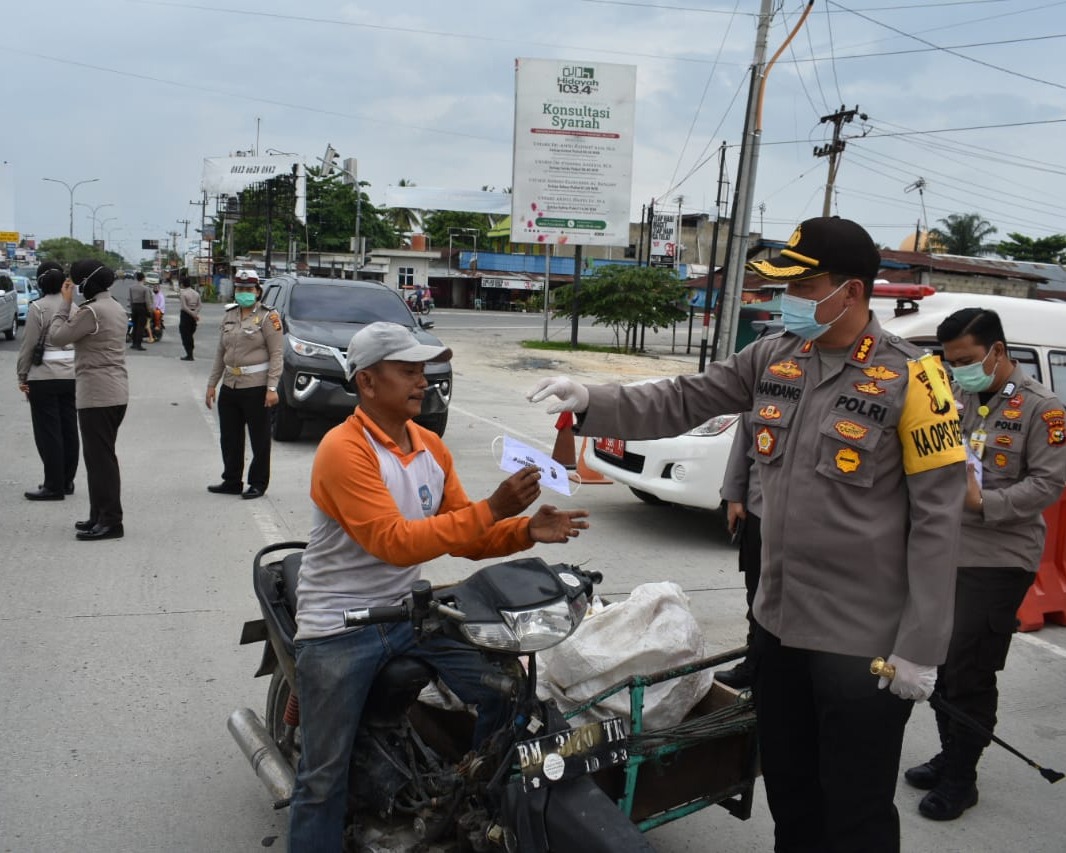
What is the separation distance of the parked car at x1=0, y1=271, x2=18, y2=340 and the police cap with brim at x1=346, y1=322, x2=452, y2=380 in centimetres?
2316

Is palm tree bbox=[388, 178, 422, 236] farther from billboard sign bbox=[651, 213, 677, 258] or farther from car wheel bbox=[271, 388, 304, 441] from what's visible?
car wheel bbox=[271, 388, 304, 441]

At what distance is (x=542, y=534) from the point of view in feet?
8.19

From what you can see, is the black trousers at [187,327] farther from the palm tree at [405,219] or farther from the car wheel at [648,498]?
the palm tree at [405,219]

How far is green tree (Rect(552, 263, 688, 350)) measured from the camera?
1174 inches

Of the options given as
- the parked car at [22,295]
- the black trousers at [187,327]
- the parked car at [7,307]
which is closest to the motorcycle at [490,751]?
the black trousers at [187,327]

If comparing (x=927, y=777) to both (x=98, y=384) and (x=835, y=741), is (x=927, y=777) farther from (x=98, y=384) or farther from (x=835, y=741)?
(x=98, y=384)

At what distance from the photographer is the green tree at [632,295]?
97.9 ft

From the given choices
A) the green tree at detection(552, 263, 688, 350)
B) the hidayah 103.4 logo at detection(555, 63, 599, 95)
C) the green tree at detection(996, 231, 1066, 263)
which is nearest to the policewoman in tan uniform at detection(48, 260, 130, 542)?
the hidayah 103.4 logo at detection(555, 63, 599, 95)

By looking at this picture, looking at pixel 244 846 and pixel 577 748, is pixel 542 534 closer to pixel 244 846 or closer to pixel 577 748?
pixel 577 748

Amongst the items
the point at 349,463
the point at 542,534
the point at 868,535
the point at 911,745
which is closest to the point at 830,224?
the point at 868,535

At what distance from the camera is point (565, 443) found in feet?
9.23

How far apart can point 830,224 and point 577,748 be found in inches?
60.0

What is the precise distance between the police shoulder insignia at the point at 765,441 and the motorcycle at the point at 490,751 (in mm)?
607

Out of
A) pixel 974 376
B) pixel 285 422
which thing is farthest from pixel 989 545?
pixel 285 422
